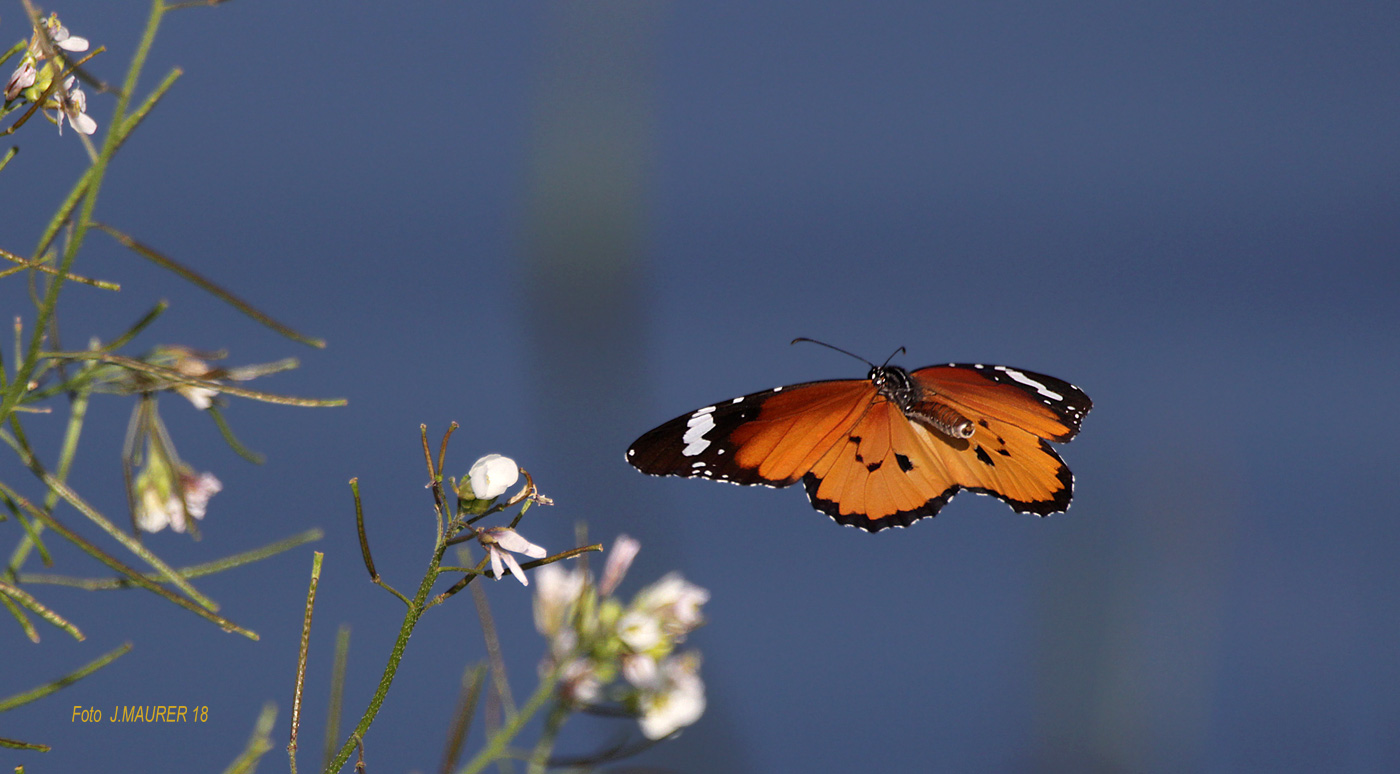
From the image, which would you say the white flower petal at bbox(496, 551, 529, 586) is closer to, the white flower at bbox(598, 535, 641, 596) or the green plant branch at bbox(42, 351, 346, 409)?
the green plant branch at bbox(42, 351, 346, 409)

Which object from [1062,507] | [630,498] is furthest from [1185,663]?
[1062,507]

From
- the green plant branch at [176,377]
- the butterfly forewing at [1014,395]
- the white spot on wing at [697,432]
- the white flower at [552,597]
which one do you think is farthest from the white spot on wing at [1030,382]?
the green plant branch at [176,377]

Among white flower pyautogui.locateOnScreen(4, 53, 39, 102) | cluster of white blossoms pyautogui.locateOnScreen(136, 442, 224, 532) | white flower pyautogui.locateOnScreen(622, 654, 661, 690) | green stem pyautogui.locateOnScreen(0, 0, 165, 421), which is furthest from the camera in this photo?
white flower pyautogui.locateOnScreen(622, 654, 661, 690)

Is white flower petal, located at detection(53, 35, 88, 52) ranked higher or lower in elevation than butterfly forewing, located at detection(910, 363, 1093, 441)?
higher

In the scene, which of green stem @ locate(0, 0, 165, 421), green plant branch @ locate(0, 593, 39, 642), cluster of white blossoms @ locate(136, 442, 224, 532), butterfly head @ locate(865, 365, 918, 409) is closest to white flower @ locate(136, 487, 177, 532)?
cluster of white blossoms @ locate(136, 442, 224, 532)

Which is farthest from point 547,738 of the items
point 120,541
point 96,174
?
point 96,174

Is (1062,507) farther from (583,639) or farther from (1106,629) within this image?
(1106,629)

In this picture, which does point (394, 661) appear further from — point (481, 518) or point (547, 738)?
point (547, 738)
